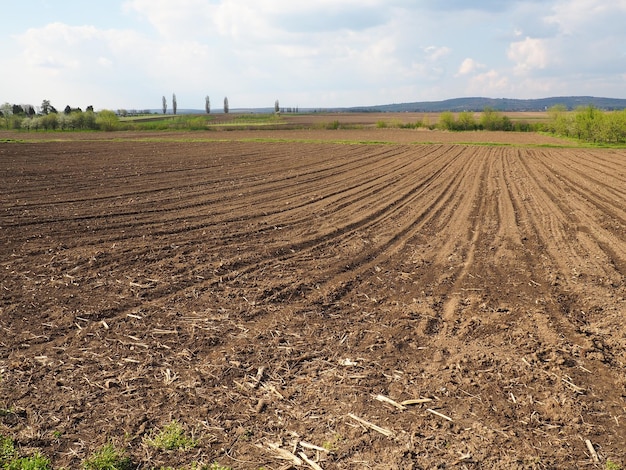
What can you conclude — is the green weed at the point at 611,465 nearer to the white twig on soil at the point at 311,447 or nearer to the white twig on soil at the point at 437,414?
the white twig on soil at the point at 437,414

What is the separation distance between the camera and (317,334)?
6512 millimetres

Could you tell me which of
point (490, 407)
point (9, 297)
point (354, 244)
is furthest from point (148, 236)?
point (490, 407)

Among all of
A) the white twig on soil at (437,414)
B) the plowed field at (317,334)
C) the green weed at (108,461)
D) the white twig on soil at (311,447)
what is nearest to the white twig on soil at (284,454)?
the plowed field at (317,334)

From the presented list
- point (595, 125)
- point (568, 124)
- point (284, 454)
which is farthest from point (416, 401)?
point (568, 124)

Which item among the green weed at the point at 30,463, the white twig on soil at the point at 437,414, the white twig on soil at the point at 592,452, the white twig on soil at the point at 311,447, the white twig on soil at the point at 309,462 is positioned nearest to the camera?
the green weed at the point at 30,463

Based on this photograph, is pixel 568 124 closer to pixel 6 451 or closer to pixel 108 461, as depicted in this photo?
pixel 108 461

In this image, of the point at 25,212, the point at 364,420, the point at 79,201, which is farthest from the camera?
the point at 79,201

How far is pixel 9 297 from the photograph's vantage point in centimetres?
754

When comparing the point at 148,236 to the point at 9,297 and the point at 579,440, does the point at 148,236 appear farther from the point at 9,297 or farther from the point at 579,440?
the point at 579,440

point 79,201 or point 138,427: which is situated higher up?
point 79,201

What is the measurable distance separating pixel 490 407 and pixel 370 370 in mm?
1400

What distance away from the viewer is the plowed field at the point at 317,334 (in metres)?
4.43

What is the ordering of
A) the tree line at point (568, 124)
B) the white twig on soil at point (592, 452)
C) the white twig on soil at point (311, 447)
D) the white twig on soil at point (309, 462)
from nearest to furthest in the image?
1. the white twig on soil at point (309, 462)
2. the white twig on soil at point (592, 452)
3. the white twig on soil at point (311, 447)
4. the tree line at point (568, 124)

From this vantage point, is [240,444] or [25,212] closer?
[240,444]
